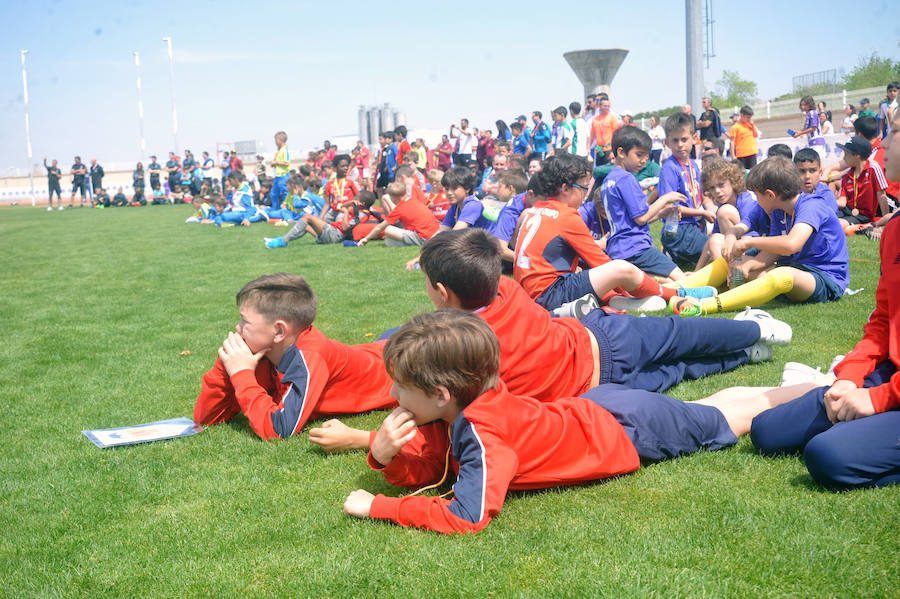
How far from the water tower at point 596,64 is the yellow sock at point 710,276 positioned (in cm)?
2762

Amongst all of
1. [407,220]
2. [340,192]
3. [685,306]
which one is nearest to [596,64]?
[340,192]

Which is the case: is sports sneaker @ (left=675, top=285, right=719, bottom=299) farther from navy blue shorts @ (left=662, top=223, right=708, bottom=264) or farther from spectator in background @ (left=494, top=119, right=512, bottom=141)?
spectator in background @ (left=494, top=119, right=512, bottom=141)

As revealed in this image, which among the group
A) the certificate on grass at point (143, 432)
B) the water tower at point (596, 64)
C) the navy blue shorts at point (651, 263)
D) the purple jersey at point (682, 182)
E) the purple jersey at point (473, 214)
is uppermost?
the water tower at point (596, 64)

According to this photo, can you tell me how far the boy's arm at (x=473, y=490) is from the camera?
2924mm

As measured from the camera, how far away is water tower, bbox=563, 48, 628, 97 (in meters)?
33.8

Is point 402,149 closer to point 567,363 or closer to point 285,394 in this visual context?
point 285,394

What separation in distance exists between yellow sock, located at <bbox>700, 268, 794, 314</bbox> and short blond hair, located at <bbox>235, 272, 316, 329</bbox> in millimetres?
3792

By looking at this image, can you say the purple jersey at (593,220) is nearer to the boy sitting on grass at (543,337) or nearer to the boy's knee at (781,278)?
the boy's knee at (781,278)

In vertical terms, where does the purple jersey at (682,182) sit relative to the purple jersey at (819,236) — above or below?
above

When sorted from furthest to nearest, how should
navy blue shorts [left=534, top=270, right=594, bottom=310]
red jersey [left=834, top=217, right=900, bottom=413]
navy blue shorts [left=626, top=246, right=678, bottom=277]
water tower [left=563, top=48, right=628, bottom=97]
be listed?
water tower [left=563, top=48, right=628, bottom=97]
navy blue shorts [left=626, top=246, right=678, bottom=277]
navy blue shorts [left=534, top=270, right=594, bottom=310]
red jersey [left=834, top=217, right=900, bottom=413]

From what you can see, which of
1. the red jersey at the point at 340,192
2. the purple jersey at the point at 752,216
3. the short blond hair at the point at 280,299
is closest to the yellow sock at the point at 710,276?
the purple jersey at the point at 752,216

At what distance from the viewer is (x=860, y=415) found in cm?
328

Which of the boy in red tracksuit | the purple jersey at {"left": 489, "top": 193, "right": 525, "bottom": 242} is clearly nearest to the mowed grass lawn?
the boy in red tracksuit

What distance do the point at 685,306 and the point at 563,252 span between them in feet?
3.80
